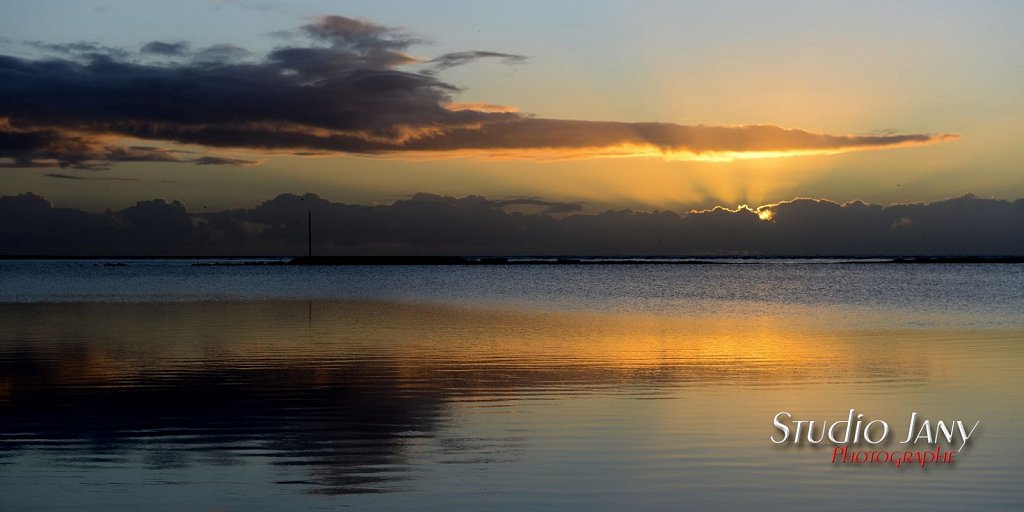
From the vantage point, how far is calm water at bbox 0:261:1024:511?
974 cm

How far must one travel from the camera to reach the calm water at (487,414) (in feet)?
32.0

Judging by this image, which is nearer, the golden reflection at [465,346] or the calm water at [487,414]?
the calm water at [487,414]

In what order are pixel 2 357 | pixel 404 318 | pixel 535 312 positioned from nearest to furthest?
1. pixel 2 357
2. pixel 404 318
3. pixel 535 312

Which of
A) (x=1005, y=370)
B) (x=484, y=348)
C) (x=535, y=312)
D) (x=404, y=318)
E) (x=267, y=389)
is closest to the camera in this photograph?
(x=267, y=389)

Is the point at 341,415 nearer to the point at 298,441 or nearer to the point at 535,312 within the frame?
the point at 298,441

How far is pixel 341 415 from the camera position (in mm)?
13875

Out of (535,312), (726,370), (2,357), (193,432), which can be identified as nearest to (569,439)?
(193,432)

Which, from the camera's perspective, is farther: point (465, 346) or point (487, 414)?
point (465, 346)

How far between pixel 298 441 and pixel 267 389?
14.9ft

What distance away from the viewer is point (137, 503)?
30.4 ft

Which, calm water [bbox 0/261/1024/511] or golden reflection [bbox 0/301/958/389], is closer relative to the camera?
calm water [bbox 0/261/1024/511]

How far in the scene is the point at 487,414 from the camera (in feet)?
45.9

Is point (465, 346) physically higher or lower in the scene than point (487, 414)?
lower

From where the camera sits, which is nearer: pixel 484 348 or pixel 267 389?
pixel 267 389
